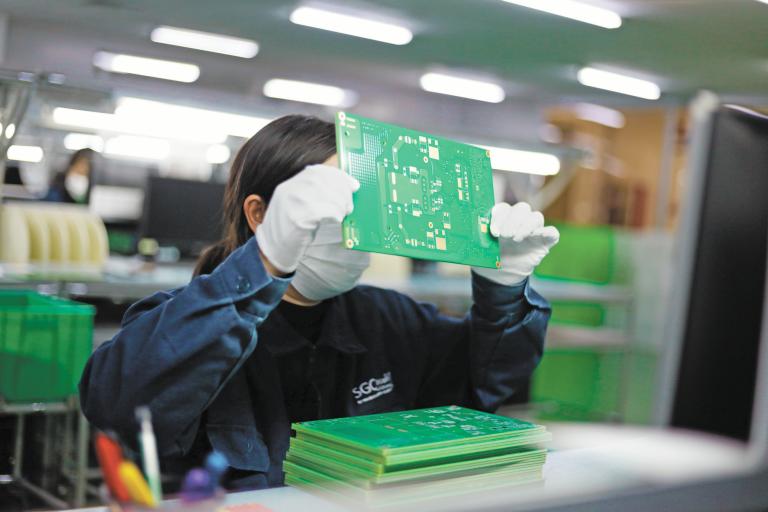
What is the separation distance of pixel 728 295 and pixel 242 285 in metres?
0.61

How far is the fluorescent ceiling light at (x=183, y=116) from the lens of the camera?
376cm

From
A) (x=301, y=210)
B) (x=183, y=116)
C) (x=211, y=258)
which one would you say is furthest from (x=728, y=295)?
(x=183, y=116)

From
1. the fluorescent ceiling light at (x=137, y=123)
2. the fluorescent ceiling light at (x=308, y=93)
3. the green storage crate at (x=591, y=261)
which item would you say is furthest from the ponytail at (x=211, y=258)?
the green storage crate at (x=591, y=261)

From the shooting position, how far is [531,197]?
623 centimetres

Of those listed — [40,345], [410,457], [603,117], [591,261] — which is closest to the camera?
[410,457]

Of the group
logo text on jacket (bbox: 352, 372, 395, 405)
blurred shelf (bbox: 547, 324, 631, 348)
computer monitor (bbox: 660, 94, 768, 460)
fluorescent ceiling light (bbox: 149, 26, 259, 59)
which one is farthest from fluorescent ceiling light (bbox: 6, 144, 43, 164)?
blurred shelf (bbox: 547, 324, 631, 348)

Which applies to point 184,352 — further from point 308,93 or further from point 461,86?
point 308,93

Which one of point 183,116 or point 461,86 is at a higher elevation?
point 461,86

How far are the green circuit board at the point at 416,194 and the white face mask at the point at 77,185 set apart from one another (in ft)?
14.0

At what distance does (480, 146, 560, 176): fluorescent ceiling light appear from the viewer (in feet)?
16.8

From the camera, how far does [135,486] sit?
2.02ft

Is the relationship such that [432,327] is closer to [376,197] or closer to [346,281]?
[346,281]

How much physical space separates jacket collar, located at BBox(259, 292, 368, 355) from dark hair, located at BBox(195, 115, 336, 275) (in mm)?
155

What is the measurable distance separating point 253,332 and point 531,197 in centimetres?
541
